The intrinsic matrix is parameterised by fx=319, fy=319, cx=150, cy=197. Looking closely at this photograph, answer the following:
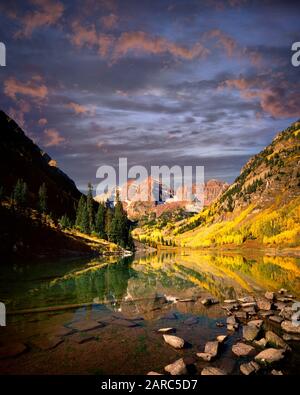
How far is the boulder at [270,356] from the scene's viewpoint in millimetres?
19391

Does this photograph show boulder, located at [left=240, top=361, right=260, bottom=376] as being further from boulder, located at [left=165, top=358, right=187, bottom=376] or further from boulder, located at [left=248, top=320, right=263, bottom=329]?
boulder, located at [left=248, top=320, right=263, bottom=329]

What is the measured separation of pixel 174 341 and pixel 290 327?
10.3m

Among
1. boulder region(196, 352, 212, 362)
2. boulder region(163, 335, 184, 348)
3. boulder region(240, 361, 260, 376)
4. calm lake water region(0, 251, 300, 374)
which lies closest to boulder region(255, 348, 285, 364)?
calm lake water region(0, 251, 300, 374)

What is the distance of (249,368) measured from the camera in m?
18.1

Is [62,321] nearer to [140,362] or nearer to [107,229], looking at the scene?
[140,362]

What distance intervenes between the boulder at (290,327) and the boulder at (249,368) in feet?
28.3

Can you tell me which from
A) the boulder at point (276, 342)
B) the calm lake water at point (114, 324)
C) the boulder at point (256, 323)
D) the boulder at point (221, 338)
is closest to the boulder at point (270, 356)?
the calm lake water at point (114, 324)

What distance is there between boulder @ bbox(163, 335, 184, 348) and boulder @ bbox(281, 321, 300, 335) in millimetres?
9404

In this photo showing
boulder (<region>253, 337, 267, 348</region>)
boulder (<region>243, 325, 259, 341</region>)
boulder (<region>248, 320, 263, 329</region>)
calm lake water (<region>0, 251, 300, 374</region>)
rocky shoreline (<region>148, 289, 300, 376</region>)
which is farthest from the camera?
boulder (<region>248, 320, 263, 329</region>)

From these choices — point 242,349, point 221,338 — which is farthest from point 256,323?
point 242,349

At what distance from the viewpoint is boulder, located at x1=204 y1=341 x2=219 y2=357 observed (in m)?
20.4

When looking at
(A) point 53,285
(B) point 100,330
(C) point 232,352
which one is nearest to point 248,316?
(C) point 232,352

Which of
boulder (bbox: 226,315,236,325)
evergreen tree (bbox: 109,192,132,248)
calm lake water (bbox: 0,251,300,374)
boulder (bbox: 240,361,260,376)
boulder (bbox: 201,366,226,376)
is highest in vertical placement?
evergreen tree (bbox: 109,192,132,248)

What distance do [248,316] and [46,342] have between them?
18.6 metres
